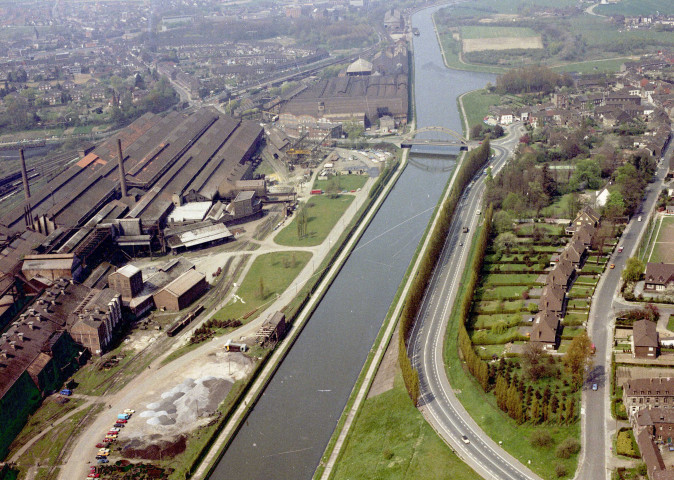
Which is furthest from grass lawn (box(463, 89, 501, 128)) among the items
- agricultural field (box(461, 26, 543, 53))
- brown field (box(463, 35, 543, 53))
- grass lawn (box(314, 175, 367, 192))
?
agricultural field (box(461, 26, 543, 53))

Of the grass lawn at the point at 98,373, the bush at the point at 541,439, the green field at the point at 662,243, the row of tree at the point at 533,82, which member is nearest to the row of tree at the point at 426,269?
the bush at the point at 541,439

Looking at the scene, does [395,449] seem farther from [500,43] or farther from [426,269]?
[500,43]

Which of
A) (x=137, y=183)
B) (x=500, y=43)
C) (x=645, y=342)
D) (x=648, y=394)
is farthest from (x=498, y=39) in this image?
(x=648, y=394)

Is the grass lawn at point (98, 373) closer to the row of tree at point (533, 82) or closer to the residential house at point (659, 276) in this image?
the residential house at point (659, 276)

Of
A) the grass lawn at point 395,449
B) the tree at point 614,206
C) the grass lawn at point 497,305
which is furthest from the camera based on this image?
the tree at point 614,206

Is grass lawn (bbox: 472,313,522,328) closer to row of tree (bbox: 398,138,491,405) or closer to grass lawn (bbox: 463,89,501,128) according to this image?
row of tree (bbox: 398,138,491,405)

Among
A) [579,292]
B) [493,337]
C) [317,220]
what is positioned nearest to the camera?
[493,337]

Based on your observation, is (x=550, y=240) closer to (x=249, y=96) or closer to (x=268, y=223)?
(x=268, y=223)
